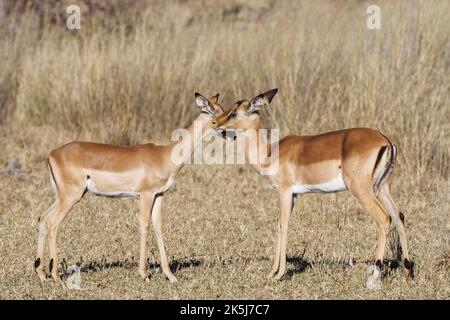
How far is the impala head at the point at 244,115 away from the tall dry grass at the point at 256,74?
3586 millimetres

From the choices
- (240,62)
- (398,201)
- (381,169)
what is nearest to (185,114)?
(240,62)

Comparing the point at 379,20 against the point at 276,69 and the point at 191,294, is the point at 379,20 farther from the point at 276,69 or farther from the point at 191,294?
the point at 191,294

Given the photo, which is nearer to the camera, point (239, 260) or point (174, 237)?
point (239, 260)

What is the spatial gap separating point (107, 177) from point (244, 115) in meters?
1.17

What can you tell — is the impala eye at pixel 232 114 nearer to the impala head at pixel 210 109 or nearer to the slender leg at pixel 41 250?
the impala head at pixel 210 109

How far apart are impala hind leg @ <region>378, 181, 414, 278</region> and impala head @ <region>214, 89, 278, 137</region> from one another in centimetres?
110

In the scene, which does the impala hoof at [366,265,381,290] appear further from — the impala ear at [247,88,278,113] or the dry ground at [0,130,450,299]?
the impala ear at [247,88,278,113]

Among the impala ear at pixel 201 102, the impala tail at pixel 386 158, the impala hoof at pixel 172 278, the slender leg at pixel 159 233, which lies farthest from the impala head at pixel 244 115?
the impala hoof at pixel 172 278

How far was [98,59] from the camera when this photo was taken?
40.7 feet

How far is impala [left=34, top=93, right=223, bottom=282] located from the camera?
657cm

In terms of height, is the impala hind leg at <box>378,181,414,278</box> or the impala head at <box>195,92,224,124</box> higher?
the impala head at <box>195,92,224,124</box>

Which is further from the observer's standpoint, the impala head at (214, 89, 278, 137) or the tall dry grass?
the tall dry grass

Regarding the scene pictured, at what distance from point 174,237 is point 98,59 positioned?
475 centimetres

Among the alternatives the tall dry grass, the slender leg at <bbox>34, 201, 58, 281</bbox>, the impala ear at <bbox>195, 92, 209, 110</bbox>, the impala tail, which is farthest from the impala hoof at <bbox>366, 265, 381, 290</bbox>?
the tall dry grass
